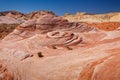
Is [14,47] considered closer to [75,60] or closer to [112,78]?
[75,60]

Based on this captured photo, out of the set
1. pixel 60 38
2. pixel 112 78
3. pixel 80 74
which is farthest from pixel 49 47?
pixel 112 78

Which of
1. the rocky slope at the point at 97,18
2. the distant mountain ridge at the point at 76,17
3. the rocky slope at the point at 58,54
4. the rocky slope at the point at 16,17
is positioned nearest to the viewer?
the rocky slope at the point at 58,54

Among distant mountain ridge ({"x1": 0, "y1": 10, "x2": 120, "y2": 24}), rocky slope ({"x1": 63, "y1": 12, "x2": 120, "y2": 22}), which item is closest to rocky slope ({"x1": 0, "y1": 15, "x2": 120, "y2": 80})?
distant mountain ridge ({"x1": 0, "y1": 10, "x2": 120, "y2": 24})

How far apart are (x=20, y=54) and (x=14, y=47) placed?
8.01 feet

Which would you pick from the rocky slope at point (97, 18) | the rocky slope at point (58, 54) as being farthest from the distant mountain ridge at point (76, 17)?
the rocky slope at point (58, 54)

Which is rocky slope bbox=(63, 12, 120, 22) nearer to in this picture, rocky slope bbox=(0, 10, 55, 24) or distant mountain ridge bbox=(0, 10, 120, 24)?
distant mountain ridge bbox=(0, 10, 120, 24)

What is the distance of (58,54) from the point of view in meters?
17.3

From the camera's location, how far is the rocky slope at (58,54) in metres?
12.6

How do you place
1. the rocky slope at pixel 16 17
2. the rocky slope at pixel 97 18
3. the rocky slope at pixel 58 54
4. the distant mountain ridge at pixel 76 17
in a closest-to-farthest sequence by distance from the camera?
the rocky slope at pixel 58 54, the rocky slope at pixel 16 17, the distant mountain ridge at pixel 76 17, the rocky slope at pixel 97 18

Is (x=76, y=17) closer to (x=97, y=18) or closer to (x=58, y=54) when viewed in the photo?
(x=97, y=18)

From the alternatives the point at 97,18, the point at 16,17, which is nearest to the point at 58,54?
the point at 97,18

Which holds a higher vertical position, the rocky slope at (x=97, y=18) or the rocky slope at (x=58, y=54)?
the rocky slope at (x=58, y=54)

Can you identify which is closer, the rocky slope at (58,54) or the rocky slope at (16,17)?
the rocky slope at (58,54)

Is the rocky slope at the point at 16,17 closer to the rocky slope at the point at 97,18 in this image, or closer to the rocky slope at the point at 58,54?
the rocky slope at the point at 97,18
